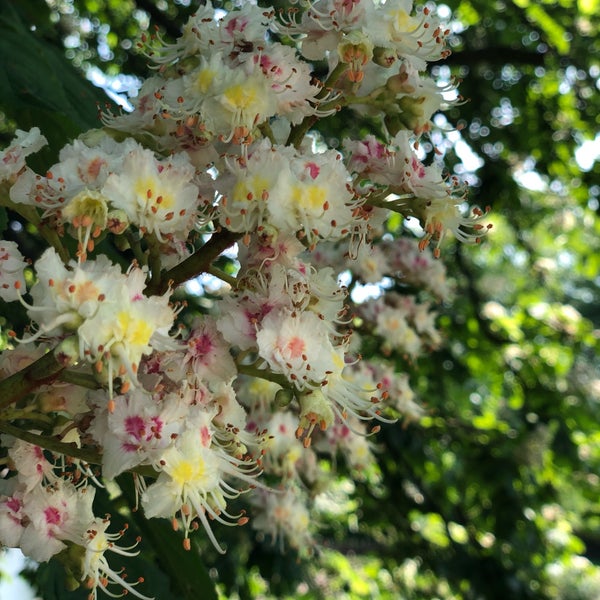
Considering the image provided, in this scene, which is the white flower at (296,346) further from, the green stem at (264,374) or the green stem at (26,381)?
the green stem at (26,381)

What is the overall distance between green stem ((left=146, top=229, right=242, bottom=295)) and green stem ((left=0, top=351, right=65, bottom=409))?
0.14 metres

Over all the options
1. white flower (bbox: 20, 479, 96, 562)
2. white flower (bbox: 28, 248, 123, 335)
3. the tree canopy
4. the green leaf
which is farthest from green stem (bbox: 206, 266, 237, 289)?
the tree canopy

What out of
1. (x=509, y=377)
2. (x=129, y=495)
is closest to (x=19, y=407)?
(x=129, y=495)

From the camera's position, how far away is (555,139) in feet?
11.8

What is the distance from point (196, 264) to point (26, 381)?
0.20m

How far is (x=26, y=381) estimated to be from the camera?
0.72 metres

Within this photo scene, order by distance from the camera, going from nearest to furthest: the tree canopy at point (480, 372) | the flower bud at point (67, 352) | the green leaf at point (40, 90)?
the flower bud at point (67, 352) → the green leaf at point (40, 90) → the tree canopy at point (480, 372)

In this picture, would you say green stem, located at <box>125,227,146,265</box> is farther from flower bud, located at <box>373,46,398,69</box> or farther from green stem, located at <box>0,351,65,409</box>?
flower bud, located at <box>373,46,398,69</box>

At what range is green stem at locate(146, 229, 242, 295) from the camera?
83cm

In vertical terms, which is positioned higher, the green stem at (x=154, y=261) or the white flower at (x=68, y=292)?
the white flower at (x=68, y=292)

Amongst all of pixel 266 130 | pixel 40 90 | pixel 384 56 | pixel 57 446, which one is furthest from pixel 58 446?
pixel 40 90

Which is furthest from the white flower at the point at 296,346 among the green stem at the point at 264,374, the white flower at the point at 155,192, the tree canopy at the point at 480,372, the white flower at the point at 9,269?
the tree canopy at the point at 480,372

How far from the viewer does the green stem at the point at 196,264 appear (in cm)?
83

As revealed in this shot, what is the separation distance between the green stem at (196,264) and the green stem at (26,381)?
0.47 ft
